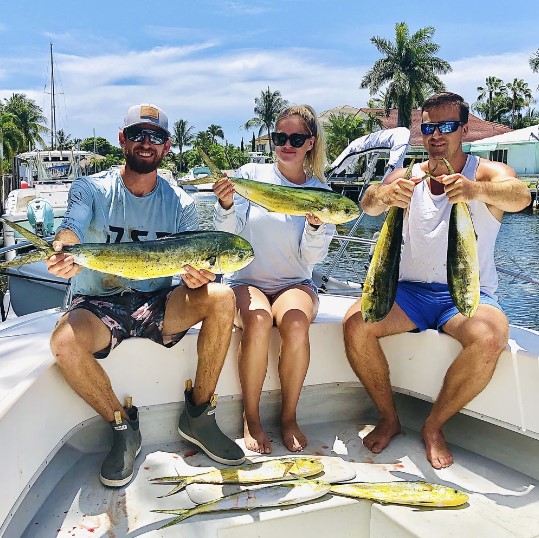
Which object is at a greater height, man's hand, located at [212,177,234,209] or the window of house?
the window of house

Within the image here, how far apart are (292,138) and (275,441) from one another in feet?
5.61

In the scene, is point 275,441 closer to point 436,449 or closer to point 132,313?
point 436,449

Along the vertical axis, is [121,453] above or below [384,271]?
below

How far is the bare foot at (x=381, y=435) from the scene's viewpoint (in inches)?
118

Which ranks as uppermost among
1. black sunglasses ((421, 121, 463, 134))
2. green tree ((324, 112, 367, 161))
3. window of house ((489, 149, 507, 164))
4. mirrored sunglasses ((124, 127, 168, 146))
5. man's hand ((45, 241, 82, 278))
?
green tree ((324, 112, 367, 161))

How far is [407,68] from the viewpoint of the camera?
4666cm

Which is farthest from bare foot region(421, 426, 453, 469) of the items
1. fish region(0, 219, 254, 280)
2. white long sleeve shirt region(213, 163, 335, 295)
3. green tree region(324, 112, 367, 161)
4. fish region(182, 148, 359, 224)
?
green tree region(324, 112, 367, 161)

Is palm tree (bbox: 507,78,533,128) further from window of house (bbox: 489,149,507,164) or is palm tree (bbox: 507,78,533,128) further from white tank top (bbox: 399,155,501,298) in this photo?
white tank top (bbox: 399,155,501,298)

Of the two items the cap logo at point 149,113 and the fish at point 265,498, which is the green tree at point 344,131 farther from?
the fish at point 265,498

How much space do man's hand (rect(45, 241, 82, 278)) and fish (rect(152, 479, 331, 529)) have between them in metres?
1.09

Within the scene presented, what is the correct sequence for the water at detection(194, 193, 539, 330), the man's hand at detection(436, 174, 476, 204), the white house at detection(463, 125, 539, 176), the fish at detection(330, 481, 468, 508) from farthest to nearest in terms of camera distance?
1. the white house at detection(463, 125, 539, 176)
2. the water at detection(194, 193, 539, 330)
3. the man's hand at detection(436, 174, 476, 204)
4. the fish at detection(330, 481, 468, 508)

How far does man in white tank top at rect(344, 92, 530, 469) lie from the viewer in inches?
108

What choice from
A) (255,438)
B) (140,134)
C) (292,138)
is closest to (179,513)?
(255,438)

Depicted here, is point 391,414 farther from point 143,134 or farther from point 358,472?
point 143,134
